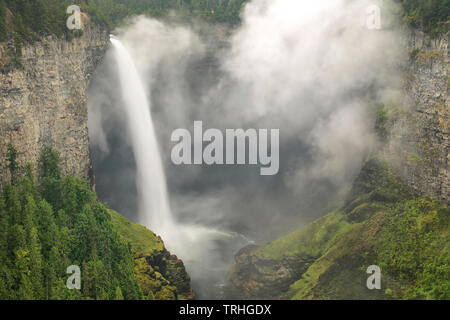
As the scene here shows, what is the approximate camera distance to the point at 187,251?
235ft

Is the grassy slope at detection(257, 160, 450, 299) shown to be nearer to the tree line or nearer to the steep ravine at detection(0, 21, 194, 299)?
the steep ravine at detection(0, 21, 194, 299)

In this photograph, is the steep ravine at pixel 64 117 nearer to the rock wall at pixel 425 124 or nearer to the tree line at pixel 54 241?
the tree line at pixel 54 241

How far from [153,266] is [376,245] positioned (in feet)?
84.0

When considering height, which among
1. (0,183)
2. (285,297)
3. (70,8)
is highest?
(70,8)

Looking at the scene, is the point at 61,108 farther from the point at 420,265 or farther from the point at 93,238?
the point at 420,265

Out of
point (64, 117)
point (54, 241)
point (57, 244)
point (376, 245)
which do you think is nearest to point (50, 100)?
point (64, 117)

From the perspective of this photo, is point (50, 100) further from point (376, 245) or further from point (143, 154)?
point (376, 245)

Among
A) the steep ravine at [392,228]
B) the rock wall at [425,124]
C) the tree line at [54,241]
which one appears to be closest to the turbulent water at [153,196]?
the steep ravine at [392,228]

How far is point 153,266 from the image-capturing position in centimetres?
5619

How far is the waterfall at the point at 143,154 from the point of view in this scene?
7562 centimetres

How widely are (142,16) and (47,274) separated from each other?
6400 centimetres

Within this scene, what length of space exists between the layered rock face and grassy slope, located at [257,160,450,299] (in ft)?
98.8

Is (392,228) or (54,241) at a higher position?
(392,228)

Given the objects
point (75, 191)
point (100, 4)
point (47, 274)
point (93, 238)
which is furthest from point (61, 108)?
point (100, 4)
